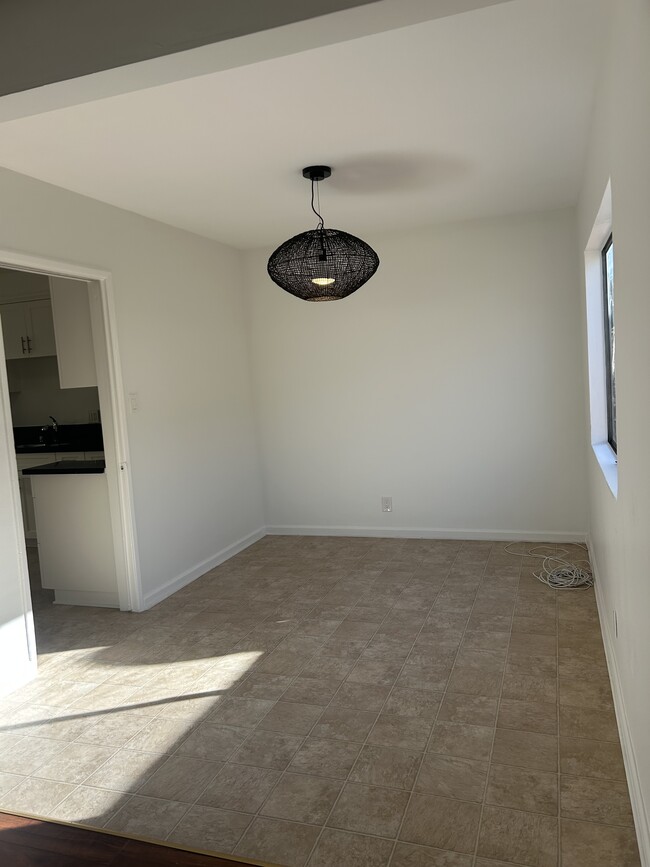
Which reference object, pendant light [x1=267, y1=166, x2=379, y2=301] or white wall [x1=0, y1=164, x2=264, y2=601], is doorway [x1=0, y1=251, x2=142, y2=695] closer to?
white wall [x1=0, y1=164, x2=264, y2=601]

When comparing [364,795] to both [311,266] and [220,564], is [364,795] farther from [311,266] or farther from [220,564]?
[220,564]

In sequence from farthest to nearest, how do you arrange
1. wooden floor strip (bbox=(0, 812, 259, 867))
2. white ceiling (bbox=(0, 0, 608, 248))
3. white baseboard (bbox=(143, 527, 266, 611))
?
white baseboard (bbox=(143, 527, 266, 611))
white ceiling (bbox=(0, 0, 608, 248))
wooden floor strip (bbox=(0, 812, 259, 867))

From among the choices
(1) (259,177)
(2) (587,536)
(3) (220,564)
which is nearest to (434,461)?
(2) (587,536)

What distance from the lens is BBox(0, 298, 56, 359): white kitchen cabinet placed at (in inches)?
230

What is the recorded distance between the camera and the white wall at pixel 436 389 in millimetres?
5016

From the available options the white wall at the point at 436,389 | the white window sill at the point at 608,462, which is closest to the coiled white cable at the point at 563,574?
the white wall at the point at 436,389

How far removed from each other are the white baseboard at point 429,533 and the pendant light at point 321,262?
2456 mm

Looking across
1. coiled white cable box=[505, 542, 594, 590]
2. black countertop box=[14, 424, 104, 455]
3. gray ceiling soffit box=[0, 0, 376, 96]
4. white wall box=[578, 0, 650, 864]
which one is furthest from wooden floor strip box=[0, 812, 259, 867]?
black countertop box=[14, 424, 104, 455]

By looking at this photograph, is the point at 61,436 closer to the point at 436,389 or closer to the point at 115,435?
the point at 115,435

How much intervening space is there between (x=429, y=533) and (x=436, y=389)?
116 centimetres

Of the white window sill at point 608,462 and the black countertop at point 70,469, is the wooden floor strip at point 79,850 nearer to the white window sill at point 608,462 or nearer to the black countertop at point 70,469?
the white window sill at point 608,462

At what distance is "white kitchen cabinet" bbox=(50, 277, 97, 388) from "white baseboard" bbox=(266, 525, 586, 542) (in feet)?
7.74

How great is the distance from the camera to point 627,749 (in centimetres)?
229

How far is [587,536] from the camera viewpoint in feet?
16.2
